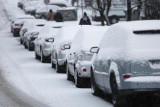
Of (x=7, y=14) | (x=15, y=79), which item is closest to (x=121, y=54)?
(x=15, y=79)

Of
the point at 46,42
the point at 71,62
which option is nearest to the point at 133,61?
the point at 71,62

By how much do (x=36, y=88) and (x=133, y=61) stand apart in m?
5.88

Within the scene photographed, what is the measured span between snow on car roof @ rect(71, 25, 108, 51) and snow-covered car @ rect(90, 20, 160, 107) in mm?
3677

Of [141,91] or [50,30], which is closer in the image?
[141,91]

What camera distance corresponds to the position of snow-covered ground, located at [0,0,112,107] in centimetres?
1420

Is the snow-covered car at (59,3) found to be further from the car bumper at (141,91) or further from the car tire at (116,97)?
the car bumper at (141,91)

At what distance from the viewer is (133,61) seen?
11875mm

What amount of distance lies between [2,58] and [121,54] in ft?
56.9

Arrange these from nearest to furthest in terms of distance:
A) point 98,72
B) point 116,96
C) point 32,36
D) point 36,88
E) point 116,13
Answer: point 116,96
point 98,72
point 36,88
point 32,36
point 116,13

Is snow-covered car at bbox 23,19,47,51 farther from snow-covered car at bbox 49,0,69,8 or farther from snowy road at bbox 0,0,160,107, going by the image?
snow-covered car at bbox 49,0,69,8

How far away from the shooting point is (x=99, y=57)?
46.9 feet

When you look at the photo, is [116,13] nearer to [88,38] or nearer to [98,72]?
[88,38]

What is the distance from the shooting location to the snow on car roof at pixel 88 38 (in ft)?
56.3

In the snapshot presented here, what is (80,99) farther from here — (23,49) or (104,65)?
(23,49)
